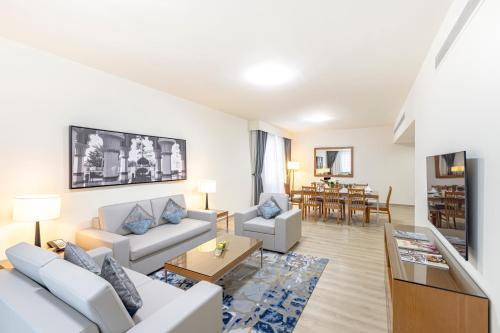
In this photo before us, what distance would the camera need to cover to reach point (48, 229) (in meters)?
2.59

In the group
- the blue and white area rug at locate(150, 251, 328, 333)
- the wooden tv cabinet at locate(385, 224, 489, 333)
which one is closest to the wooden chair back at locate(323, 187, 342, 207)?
the blue and white area rug at locate(150, 251, 328, 333)

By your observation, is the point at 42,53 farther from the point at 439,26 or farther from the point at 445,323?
the point at 445,323

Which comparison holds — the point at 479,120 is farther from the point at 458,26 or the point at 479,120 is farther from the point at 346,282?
the point at 346,282

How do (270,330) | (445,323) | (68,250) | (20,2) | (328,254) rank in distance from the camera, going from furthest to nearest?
(328,254) → (270,330) → (20,2) → (68,250) → (445,323)

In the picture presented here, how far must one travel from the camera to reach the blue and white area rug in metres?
1.99

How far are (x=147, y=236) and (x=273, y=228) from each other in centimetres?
174

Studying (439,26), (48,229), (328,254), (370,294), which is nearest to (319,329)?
(370,294)

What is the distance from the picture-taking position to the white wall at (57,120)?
7.61 feet

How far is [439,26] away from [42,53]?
3966mm

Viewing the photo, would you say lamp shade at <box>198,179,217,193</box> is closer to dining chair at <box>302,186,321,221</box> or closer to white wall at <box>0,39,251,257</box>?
white wall at <box>0,39,251,257</box>

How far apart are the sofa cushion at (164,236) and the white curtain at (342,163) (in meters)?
5.76

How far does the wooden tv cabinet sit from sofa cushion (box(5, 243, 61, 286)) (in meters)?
2.09

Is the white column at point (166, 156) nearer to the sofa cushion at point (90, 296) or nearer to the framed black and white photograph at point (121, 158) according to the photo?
the framed black and white photograph at point (121, 158)

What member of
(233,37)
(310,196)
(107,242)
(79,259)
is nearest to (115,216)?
(107,242)
